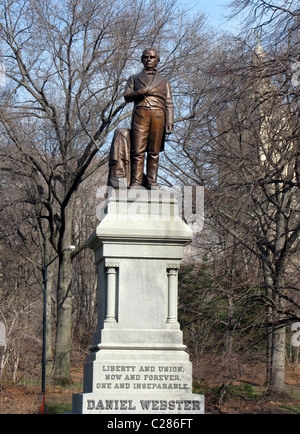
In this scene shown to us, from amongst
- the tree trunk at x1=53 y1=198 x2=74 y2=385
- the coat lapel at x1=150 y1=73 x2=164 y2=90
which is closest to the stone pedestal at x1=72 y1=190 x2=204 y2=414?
the coat lapel at x1=150 y1=73 x2=164 y2=90

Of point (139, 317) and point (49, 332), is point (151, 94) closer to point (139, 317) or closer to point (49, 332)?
point (139, 317)

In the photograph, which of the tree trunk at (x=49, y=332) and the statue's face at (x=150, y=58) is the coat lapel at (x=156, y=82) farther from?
the tree trunk at (x=49, y=332)

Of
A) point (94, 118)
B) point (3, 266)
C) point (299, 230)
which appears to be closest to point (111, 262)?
point (299, 230)

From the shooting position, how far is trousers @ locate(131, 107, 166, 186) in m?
11.4

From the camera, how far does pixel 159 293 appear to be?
1046cm

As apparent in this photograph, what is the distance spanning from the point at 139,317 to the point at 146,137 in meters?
3.04

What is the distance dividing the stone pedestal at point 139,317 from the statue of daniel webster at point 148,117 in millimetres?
575

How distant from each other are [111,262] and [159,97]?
2928 mm

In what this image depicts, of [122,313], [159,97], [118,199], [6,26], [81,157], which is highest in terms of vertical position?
[6,26]

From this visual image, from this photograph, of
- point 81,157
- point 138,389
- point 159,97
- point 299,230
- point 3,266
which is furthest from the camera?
point 3,266

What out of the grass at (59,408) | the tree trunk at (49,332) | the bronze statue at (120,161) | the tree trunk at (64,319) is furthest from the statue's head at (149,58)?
the tree trunk at (49,332)

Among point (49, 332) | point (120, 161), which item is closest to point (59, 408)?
point (49, 332)

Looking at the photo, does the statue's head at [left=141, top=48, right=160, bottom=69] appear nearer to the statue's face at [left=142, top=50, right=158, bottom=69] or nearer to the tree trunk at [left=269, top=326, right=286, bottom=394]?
the statue's face at [left=142, top=50, right=158, bottom=69]
